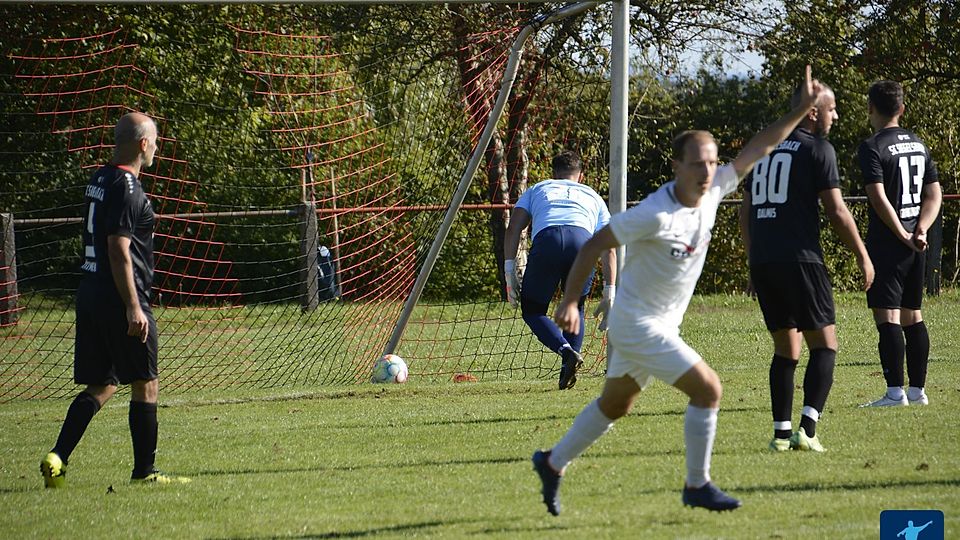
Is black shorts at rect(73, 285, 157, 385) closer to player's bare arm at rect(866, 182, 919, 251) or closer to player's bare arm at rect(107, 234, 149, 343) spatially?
player's bare arm at rect(107, 234, 149, 343)

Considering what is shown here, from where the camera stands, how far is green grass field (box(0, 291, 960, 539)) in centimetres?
475

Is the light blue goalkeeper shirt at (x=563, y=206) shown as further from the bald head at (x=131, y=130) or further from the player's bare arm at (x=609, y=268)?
the bald head at (x=131, y=130)

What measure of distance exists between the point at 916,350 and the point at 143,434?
4805 millimetres

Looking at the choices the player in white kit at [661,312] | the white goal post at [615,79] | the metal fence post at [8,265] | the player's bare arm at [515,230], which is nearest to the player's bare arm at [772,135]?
the player in white kit at [661,312]

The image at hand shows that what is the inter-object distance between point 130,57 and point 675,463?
1551 cm

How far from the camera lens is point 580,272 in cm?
464

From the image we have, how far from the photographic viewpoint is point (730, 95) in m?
29.5

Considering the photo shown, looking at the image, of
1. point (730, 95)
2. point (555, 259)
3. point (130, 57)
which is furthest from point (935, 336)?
point (730, 95)

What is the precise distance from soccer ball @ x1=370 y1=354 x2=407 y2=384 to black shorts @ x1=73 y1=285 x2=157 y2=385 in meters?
4.54

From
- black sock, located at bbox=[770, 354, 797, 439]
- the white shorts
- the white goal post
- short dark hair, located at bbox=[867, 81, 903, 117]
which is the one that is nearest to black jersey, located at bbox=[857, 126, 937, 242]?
short dark hair, located at bbox=[867, 81, 903, 117]

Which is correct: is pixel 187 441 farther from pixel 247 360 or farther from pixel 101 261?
pixel 247 360

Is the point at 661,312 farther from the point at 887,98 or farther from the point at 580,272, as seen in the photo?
the point at 887,98

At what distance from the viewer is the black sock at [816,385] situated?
6109mm

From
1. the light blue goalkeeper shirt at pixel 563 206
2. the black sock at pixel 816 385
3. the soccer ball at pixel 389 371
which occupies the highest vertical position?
the light blue goalkeeper shirt at pixel 563 206
